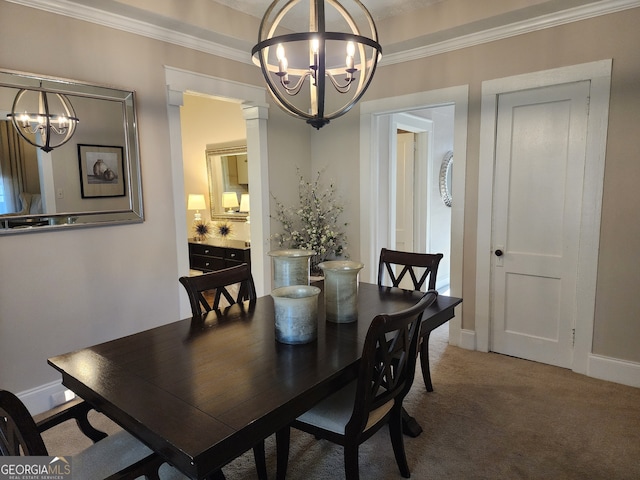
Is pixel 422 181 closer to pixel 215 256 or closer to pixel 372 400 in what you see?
pixel 215 256

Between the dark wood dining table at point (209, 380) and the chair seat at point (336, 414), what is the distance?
0.82 ft

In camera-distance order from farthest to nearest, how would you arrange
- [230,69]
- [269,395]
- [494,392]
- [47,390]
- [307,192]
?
[307,192] → [230,69] → [494,392] → [47,390] → [269,395]

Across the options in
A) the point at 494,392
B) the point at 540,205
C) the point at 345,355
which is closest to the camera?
the point at 345,355

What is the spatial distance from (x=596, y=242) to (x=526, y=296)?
64 cm

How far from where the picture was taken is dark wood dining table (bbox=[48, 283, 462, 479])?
1.13 m

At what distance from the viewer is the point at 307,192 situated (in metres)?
4.19

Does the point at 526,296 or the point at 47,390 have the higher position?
the point at 526,296

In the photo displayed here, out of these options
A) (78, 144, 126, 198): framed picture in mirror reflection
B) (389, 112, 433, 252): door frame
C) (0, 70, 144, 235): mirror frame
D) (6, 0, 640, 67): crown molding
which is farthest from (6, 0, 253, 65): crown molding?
(389, 112, 433, 252): door frame

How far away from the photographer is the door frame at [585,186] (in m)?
2.73

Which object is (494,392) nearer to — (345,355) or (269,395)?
(345,355)

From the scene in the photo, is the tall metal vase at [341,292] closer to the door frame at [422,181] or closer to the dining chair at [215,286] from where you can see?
the dining chair at [215,286]

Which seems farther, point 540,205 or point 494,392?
point 540,205

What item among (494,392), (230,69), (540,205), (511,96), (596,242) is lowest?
(494,392)

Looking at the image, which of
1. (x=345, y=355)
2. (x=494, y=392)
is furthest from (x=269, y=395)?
(x=494, y=392)
